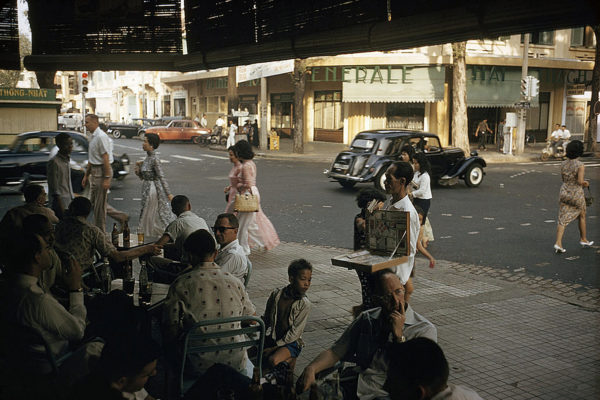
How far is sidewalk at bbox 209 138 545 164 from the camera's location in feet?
87.9

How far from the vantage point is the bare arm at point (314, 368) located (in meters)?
3.37

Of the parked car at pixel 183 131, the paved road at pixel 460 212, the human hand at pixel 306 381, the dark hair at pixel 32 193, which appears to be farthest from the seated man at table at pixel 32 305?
the parked car at pixel 183 131

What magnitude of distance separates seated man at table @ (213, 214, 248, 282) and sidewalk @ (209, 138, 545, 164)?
20.9 m

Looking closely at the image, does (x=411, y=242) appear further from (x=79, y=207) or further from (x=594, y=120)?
(x=594, y=120)

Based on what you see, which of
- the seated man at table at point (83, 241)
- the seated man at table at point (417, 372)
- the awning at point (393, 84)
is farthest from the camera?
the awning at point (393, 84)

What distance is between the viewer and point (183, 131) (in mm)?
36906

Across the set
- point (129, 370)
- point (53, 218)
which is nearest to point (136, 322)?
point (129, 370)

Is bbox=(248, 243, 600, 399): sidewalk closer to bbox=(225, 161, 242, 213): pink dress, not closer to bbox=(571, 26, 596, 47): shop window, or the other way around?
bbox=(225, 161, 242, 213): pink dress

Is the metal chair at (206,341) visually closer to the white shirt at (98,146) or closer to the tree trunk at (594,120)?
the white shirt at (98,146)

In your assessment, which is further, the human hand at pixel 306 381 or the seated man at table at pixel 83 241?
the seated man at table at pixel 83 241

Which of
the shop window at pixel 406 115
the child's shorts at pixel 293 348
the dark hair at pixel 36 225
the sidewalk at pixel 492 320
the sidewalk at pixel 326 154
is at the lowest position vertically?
the sidewalk at pixel 492 320

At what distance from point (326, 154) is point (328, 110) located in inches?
308

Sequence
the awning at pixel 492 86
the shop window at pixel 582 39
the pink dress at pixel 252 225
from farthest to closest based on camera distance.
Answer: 1. the shop window at pixel 582 39
2. the awning at pixel 492 86
3. the pink dress at pixel 252 225

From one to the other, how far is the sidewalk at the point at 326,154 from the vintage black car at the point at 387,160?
8936mm
